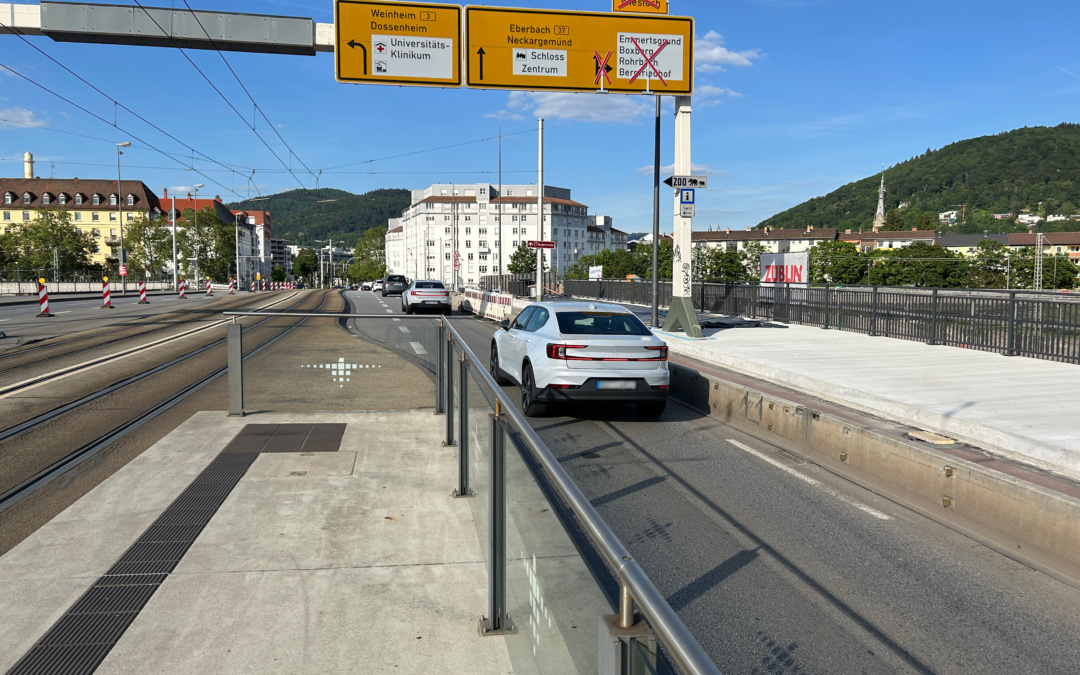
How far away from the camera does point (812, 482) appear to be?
714cm

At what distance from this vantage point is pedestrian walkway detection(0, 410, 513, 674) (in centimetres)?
356

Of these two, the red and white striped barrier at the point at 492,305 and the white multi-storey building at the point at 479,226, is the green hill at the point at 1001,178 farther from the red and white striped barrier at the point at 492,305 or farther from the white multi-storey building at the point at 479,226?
the red and white striped barrier at the point at 492,305

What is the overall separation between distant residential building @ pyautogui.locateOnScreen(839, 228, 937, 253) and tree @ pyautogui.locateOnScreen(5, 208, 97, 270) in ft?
504

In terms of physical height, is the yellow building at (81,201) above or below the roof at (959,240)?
above

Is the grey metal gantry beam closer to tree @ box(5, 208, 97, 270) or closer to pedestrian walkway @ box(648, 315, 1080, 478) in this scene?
pedestrian walkway @ box(648, 315, 1080, 478)

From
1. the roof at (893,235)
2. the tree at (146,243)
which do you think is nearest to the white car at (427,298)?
the tree at (146,243)

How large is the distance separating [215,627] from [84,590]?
0.96 metres

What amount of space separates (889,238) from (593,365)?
19268 centimetres

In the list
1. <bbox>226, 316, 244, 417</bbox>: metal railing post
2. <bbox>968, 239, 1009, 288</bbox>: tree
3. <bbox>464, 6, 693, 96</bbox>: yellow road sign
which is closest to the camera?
<bbox>226, 316, 244, 417</bbox>: metal railing post

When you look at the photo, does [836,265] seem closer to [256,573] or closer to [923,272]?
[923,272]

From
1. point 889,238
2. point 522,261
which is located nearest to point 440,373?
point 522,261

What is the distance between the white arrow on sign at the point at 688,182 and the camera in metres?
17.4

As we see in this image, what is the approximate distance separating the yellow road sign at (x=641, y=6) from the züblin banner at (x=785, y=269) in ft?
30.0

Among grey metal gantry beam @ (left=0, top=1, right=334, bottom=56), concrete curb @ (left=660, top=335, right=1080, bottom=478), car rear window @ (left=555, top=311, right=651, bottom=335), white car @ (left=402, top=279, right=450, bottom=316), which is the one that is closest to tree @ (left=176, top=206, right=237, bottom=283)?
white car @ (left=402, top=279, right=450, bottom=316)
